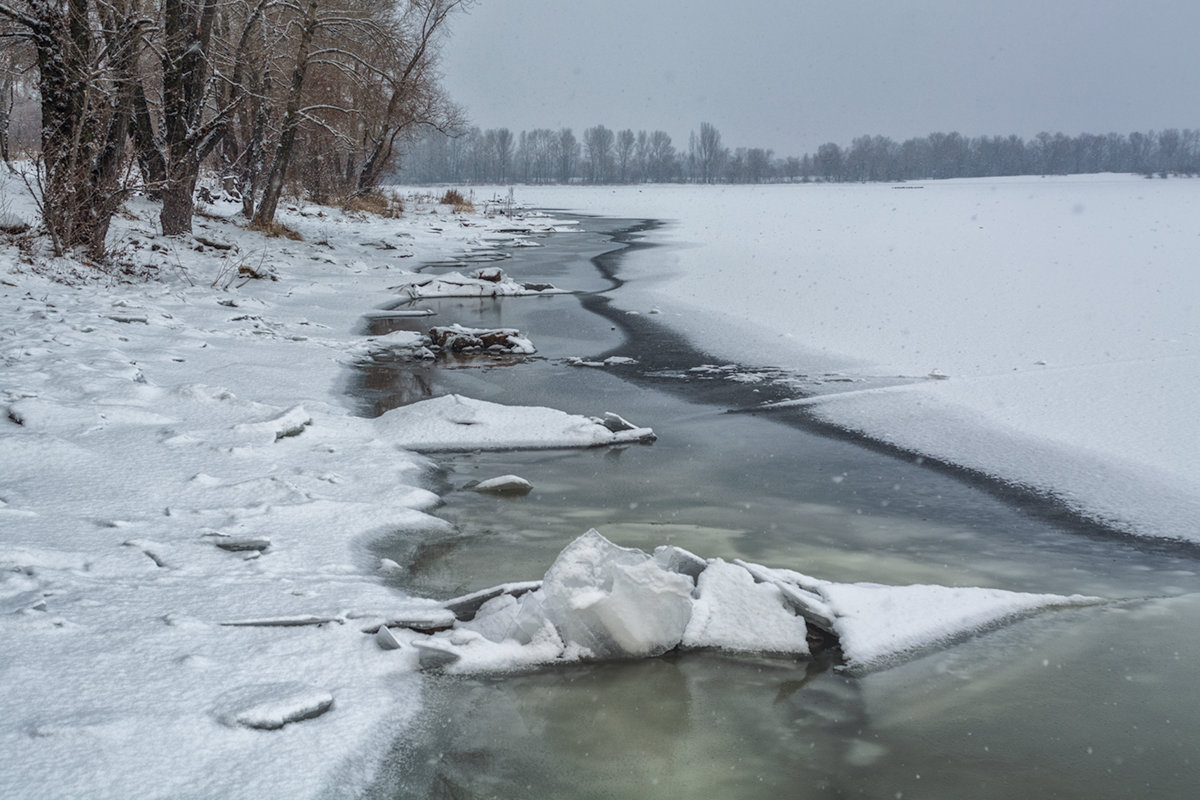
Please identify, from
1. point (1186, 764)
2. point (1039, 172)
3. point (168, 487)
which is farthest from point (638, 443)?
point (1039, 172)

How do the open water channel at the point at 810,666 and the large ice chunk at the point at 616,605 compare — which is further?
the large ice chunk at the point at 616,605

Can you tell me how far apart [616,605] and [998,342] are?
747cm

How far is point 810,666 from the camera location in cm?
342

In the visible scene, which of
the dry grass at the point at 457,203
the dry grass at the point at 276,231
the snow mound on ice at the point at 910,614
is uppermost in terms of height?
the dry grass at the point at 457,203

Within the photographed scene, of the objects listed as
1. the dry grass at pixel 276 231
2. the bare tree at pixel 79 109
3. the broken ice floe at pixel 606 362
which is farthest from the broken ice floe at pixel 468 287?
the broken ice floe at pixel 606 362

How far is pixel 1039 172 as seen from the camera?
12200 centimetres

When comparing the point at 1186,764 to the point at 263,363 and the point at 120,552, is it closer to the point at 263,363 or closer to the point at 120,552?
the point at 120,552

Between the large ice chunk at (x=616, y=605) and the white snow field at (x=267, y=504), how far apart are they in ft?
0.04

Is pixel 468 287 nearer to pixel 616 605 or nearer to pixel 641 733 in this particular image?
pixel 616 605

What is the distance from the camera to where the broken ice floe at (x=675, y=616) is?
3.40 metres

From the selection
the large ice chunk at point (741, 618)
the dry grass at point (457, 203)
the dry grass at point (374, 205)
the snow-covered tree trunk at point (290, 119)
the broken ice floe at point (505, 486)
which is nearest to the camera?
the large ice chunk at point (741, 618)

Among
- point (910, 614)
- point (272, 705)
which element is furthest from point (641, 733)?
point (910, 614)

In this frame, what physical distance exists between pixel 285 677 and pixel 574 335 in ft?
26.5

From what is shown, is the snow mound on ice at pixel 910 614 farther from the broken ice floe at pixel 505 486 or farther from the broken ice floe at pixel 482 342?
the broken ice floe at pixel 482 342
